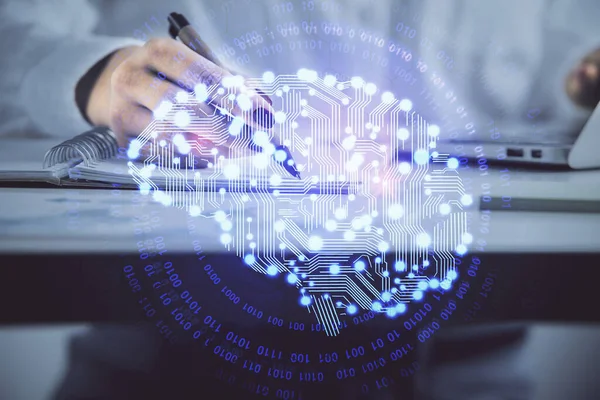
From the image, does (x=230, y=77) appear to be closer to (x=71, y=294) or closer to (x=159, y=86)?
(x=159, y=86)

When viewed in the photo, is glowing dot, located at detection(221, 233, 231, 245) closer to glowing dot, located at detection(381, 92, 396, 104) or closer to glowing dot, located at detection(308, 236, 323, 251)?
glowing dot, located at detection(308, 236, 323, 251)

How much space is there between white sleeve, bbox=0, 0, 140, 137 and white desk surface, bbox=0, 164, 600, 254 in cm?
10

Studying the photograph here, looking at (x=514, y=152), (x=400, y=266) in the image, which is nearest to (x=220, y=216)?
(x=400, y=266)

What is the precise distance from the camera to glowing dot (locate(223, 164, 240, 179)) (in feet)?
1.90

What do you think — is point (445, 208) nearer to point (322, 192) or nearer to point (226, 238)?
point (322, 192)

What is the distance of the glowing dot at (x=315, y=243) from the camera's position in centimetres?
58

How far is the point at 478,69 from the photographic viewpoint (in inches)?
24.0

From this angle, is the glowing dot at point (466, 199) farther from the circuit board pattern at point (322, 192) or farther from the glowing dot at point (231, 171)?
the glowing dot at point (231, 171)

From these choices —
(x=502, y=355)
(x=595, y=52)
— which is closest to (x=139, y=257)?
(x=502, y=355)

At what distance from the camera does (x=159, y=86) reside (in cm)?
59

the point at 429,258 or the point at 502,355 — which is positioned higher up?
the point at 429,258

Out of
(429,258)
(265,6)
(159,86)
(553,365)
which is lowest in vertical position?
(553,365)

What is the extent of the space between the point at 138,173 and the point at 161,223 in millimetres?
67

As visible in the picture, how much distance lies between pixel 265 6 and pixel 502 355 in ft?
1.71
